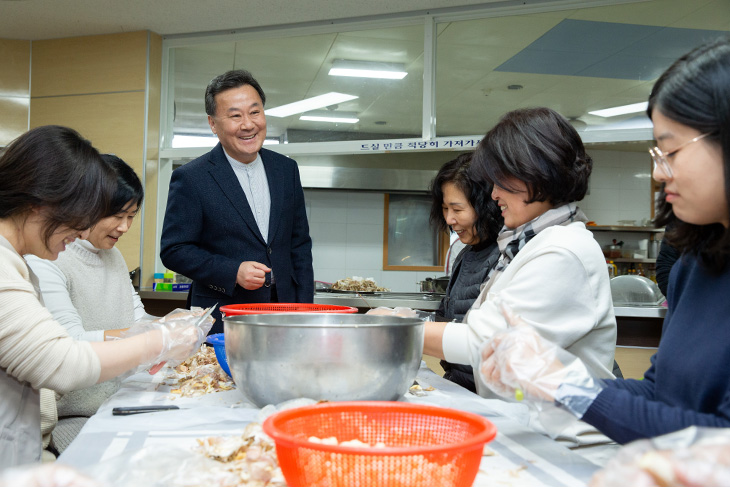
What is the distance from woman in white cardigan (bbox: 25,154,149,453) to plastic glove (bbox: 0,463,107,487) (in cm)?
101

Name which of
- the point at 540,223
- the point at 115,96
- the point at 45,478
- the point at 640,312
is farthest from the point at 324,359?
the point at 115,96

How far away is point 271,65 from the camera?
15.9 feet

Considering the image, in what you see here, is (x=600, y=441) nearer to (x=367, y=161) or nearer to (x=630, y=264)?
(x=367, y=161)

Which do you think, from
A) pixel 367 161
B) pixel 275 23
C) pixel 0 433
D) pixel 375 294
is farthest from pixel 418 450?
pixel 367 161

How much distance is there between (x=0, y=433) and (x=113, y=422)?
0.33m

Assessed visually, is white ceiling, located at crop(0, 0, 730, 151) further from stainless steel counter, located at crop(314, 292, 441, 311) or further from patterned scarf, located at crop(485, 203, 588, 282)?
patterned scarf, located at crop(485, 203, 588, 282)

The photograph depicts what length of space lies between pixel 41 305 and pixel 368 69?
385 cm

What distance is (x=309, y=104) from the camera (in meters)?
4.94

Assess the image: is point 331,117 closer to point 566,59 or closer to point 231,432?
point 566,59

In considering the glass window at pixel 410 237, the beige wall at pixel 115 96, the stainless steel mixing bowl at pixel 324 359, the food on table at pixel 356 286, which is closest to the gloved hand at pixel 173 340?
the stainless steel mixing bowl at pixel 324 359

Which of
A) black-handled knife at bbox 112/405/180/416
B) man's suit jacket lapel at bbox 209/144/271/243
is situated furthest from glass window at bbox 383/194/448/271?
black-handled knife at bbox 112/405/180/416

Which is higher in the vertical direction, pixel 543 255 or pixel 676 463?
pixel 543 255

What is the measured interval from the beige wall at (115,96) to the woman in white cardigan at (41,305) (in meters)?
3.49

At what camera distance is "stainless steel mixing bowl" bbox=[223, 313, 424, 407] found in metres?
0.93
